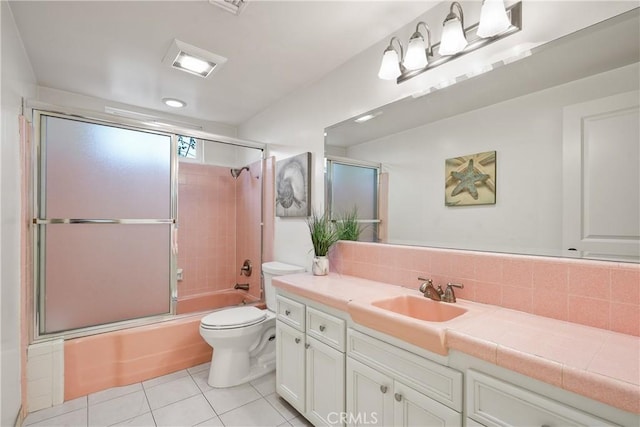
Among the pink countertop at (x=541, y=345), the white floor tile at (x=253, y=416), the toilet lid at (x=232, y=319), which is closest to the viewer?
the pink countertop at (x=541, y=345)

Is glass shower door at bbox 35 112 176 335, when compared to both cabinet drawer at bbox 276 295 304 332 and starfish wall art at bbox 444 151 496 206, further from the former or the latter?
starfish wall art at bbox 444 151 496 206

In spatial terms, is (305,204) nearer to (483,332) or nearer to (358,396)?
(358,396)

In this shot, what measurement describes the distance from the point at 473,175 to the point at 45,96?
3469 mm

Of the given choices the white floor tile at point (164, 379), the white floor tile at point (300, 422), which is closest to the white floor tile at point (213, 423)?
the white floor tile at point (300, 422)

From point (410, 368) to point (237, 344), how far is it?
1441mm

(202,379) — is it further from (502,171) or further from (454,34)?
(454,34)

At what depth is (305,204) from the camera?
2.43 metres

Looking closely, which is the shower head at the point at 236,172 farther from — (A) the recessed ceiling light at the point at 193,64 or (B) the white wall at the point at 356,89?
(A) the recessed ceiling light at the point at 193,64

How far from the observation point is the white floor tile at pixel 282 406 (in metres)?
1.81

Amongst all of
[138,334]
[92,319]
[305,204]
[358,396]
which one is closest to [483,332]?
[358,396]

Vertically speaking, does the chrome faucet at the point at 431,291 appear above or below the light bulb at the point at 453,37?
below

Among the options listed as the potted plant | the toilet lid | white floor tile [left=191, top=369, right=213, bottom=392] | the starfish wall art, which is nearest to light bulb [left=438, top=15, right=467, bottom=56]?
the starfish wall art

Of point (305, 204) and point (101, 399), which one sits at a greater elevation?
point (305, 204)

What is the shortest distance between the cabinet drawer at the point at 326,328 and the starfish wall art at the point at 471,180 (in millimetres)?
858
